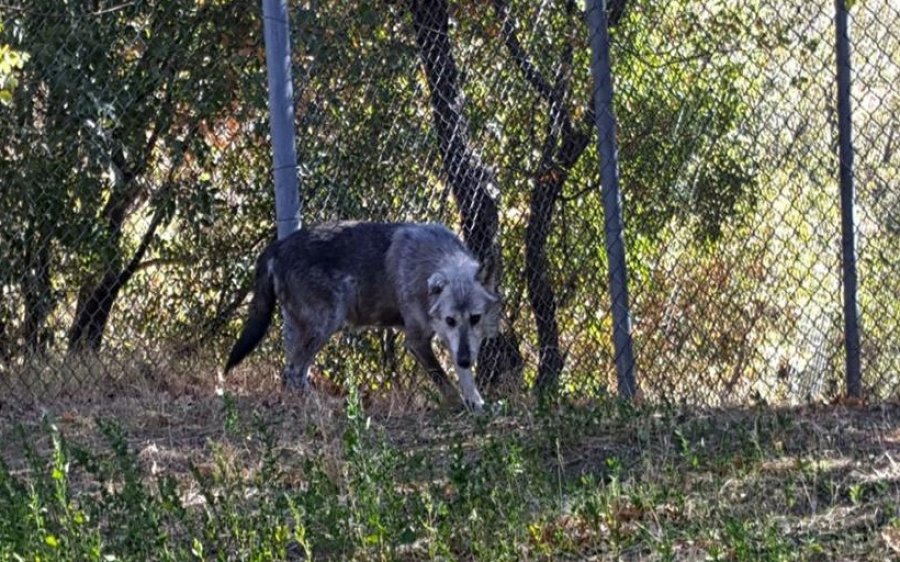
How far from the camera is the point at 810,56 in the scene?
788 centimetres

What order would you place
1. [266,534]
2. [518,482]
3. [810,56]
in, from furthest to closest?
[810,56], [518,482], [266,534]

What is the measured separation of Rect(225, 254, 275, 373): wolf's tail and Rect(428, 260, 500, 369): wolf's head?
900 millimetres

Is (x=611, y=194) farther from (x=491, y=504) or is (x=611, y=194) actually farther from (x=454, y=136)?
(x=491, y=504)

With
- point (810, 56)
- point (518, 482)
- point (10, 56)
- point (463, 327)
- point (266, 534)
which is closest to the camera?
point (266, 534)

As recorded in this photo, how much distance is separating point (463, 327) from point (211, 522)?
374 cm

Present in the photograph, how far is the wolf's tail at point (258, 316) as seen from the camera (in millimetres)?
8602

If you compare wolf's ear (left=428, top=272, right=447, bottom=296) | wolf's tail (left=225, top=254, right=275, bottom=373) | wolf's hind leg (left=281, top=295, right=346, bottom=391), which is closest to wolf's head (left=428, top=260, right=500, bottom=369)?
wolf's ear (left=428, top=272, right=447, bottom=296)

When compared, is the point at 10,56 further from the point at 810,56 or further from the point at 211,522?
the point at 810,56

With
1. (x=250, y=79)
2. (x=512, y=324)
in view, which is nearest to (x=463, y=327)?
(x=512, y=324)

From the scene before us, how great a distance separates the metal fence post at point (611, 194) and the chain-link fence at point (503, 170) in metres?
0.10

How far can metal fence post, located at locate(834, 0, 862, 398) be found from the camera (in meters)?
7.40

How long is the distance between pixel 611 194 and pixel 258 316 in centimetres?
224

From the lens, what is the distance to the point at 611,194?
25.3ft

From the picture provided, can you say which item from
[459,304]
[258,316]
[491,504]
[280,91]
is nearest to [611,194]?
[459,304]
